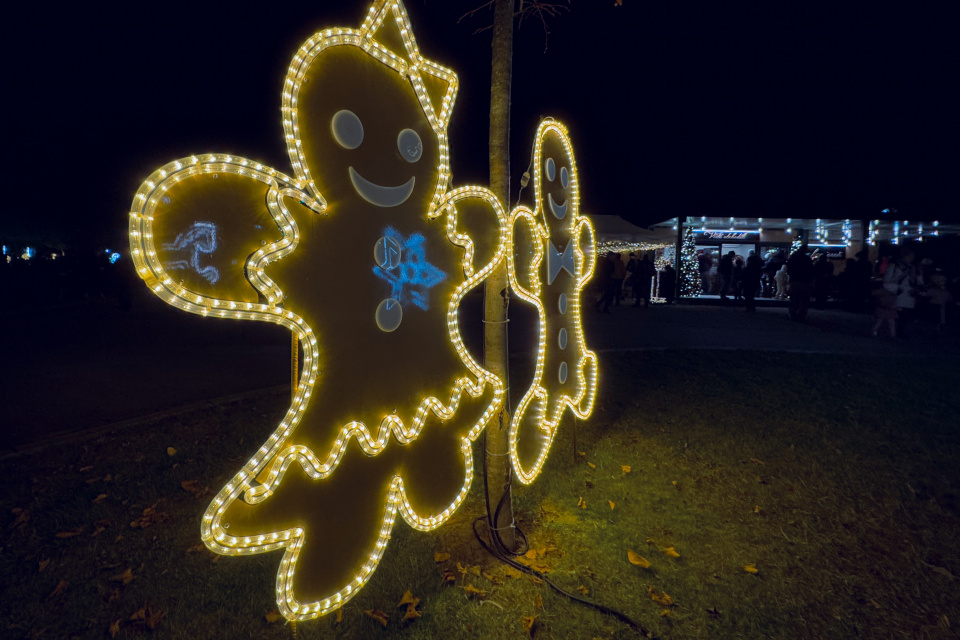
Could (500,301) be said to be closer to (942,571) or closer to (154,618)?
(154,618)

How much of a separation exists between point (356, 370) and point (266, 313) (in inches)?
19.8

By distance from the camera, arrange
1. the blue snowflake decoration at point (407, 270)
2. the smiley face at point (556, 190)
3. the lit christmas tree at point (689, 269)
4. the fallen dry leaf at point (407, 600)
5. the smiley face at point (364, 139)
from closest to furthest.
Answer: the smiley face at point (364, 139) < the blue snowflake decoration at point (407, 270) < the fallen dry leaf at point (407, 600) < the smiley face at point (556, 190) < the lit christmas tree at point (689, 269)

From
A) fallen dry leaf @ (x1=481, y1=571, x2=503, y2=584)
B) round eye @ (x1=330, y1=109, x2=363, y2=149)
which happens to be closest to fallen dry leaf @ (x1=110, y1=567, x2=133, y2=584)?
fallen dry leaf @ (x1=481, y1=571, x2=503, y2=584)

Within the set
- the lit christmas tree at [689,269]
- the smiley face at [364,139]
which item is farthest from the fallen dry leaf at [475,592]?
the lit christmas tree at [689,269]

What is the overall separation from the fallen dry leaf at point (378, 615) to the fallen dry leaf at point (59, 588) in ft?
5.66

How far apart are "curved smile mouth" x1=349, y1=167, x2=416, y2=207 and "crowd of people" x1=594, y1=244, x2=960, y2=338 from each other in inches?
467

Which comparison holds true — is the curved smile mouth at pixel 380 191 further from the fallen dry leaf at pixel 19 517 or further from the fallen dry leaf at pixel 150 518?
the fallen dry leaf at pixel 19 517

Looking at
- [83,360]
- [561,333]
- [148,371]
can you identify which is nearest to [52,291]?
[83,360]

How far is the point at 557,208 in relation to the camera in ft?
12.8

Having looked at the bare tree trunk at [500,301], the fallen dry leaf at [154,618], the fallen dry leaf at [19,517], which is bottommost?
the fallen dry leaf at [154,618]

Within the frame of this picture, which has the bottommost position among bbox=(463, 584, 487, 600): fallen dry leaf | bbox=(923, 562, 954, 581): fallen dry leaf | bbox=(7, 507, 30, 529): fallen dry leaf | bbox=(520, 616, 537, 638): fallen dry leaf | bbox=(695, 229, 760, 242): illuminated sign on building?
bbox=(520, 616, 537, 638): fallen dry leaf

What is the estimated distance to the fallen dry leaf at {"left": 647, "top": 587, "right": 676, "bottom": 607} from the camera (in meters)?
2.81

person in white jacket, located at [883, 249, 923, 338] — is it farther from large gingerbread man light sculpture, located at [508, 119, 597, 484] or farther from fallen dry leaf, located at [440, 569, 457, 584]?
fallen dry leaf, located at [440, 569, 457, 584]

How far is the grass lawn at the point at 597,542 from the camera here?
Answer: 8.78ft
